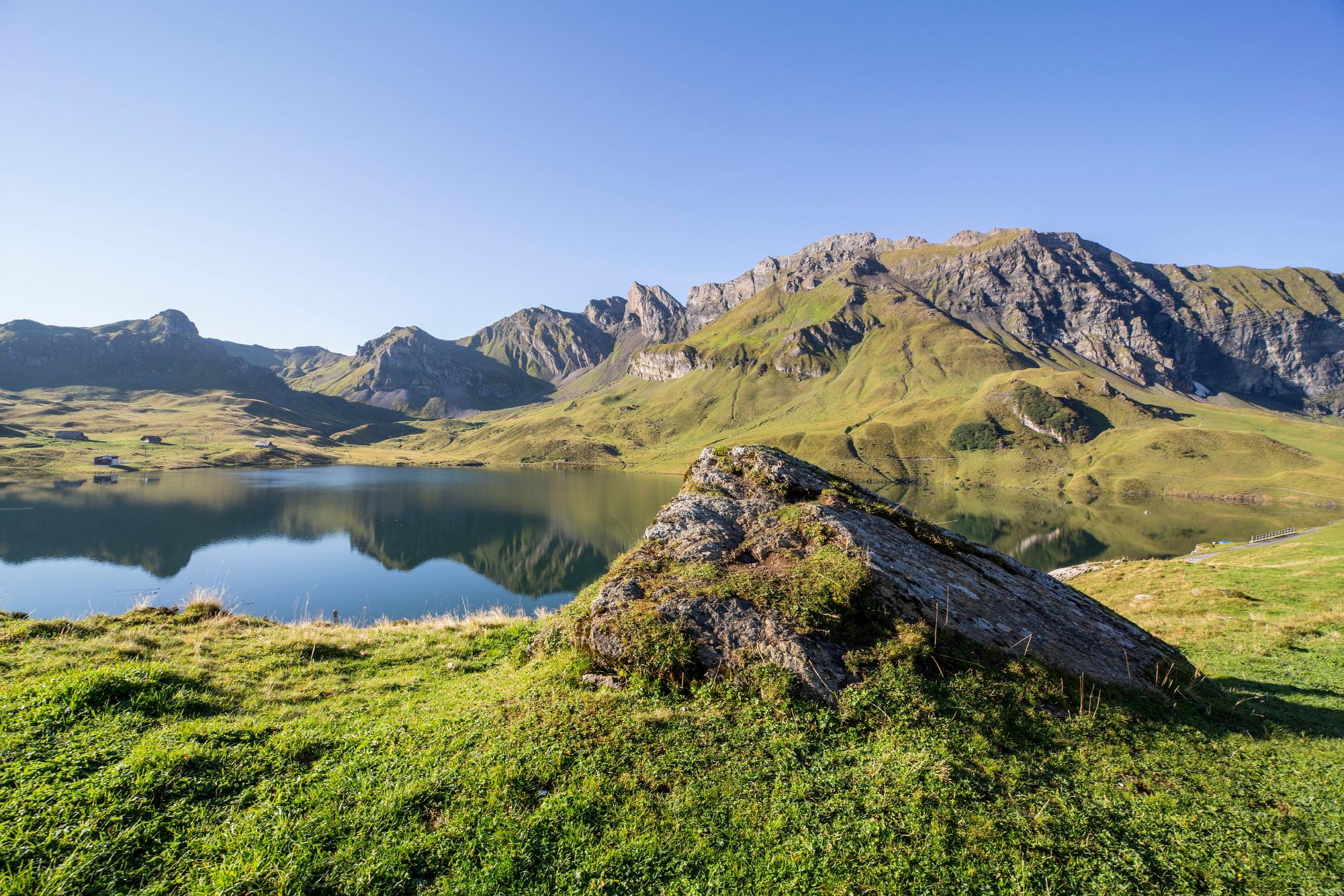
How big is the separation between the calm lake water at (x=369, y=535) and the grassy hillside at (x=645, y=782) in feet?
38.3

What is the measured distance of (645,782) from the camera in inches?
274

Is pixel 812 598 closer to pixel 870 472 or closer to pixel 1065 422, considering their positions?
pixel 870 472

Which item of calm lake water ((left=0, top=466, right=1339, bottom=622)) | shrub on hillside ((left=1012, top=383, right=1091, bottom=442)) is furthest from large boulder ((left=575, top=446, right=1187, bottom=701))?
shrub on hillside ((left=1012, top=383, right=1091, bottom=442))

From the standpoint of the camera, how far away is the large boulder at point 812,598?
31.0ft

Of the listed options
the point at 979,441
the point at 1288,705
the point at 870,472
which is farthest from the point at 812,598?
the point at 979,441

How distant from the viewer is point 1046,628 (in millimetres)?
11297

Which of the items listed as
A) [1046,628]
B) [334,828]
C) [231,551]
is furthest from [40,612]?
[1046,628]

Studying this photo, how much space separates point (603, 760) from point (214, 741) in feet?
17.5

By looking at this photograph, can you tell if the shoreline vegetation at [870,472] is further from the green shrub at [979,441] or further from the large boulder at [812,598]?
the large boulder at [812,598]

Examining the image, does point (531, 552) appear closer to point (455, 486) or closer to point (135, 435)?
point (455, 486)

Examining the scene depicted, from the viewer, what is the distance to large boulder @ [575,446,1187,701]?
9.45 metres

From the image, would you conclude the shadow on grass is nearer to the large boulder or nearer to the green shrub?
the large boulder

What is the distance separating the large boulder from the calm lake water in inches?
543

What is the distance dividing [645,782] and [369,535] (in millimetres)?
84152
